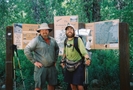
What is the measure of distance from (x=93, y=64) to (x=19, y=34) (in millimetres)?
2743

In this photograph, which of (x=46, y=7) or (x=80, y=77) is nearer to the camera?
(x=80, y=77)

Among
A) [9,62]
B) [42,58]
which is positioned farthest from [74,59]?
[9,62]

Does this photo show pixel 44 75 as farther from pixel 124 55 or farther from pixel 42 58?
pixel 124 55

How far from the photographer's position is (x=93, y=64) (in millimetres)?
7852

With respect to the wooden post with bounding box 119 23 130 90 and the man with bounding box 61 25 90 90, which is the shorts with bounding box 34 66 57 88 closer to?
the man with bounding box 61 25 90 90

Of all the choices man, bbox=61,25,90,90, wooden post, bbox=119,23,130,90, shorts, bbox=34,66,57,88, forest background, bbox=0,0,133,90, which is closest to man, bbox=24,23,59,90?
shorts, bbox=34,66,57,88

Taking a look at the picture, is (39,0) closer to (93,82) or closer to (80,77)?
(93,82)

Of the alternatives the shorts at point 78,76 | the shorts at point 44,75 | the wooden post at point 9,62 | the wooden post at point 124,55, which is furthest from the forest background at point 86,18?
the shorts at point 78,76

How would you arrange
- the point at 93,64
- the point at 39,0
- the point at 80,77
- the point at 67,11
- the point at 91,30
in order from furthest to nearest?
the point at 67,11 < the point at 39,0 < the point at 93,64 < the point at 91,30 < the point at 80,77

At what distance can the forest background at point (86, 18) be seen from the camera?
7461 mm

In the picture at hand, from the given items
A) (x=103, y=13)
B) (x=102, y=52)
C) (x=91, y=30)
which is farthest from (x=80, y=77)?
(x=103, y=13)

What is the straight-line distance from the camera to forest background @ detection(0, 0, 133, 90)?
24.5 ft

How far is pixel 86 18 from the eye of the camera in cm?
981

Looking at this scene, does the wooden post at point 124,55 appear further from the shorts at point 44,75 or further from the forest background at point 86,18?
the shorts at point 44,75
